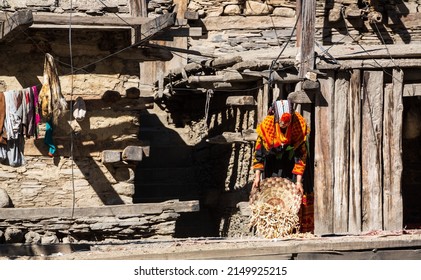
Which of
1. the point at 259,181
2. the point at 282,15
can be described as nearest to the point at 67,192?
the point at 259,181

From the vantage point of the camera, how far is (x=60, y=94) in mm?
15484

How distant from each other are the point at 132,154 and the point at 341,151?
2558 millimetres

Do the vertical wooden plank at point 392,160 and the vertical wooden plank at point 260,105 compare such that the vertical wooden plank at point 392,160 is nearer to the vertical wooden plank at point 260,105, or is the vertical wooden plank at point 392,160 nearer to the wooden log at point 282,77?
the wooden log at point 282,77

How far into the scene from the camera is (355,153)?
623 inches

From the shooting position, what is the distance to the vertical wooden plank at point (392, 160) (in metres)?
15.8

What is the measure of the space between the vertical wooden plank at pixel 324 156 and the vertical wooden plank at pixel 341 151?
0.23 feet

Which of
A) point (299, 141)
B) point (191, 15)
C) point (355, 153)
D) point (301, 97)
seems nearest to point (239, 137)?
point (301, 97)

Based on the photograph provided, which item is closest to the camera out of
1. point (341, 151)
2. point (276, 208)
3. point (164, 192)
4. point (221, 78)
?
point (276, 208)

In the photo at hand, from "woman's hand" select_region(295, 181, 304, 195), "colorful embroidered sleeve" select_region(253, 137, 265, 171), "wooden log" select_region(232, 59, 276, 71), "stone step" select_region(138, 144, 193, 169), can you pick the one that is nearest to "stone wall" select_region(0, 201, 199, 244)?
"colorful embroidered sleeve" select_region(253, 137, 265, 171)

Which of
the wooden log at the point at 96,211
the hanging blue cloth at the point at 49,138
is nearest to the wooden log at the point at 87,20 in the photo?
the hanging blue cloth at the point at 49,138

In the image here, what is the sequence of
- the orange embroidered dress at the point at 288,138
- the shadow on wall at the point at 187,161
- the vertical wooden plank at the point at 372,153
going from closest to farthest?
the orange embroidered dress at the point at 288,138, the vertical wooden plank at the point at 372,153, the shadow on wall at the point at 187,161

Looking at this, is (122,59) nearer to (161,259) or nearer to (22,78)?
(22,78)

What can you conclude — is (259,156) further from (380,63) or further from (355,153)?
(380,63)

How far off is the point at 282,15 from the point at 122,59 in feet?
14.6
